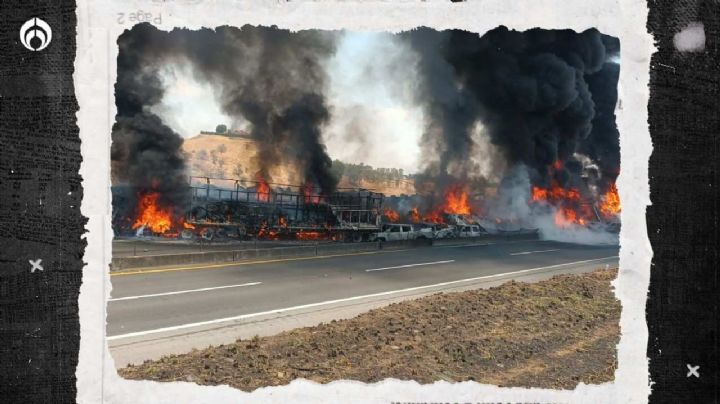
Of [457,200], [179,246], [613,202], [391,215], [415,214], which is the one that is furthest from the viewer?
[457,200]

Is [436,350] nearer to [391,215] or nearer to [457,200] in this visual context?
[391,215]

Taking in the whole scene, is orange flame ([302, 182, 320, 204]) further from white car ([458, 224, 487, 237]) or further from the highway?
white car ([458, 224, 487, 237])

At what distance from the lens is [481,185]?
30109 mm

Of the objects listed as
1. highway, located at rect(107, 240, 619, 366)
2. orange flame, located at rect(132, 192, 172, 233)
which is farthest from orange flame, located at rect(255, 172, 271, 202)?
highway, located at rect(107, 240, 619, 366)

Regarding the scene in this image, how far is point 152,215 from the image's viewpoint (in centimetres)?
1842

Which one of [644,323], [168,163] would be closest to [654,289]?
[644,323]

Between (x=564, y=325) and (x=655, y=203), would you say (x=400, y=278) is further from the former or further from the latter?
(x=655, y=203)

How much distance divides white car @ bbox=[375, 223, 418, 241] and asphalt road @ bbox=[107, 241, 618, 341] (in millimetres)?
2718

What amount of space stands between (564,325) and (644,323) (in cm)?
326

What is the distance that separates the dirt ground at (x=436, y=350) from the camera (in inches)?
168

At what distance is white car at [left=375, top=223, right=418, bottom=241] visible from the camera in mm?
21297

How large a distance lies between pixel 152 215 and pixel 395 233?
10.5 metres

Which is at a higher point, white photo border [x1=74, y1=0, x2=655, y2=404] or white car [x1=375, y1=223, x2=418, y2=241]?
white photo border [x1=74, y1=0, x2=655, y2=404]

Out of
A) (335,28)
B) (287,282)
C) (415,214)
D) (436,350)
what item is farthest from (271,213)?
(335,28)
